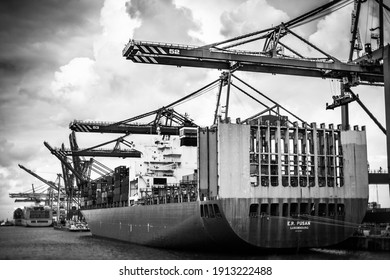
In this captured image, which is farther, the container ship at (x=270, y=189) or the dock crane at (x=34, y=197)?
the dock crane at (x=34, y=197)

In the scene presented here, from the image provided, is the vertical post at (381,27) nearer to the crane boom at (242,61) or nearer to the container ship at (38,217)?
the crane boom at (242,61)

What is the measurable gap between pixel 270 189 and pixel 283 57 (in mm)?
6498

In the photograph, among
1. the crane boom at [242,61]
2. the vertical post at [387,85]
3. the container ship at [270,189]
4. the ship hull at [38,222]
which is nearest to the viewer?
the container ship at [270,189]

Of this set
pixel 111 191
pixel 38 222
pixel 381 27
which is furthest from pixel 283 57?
pixel 38 222

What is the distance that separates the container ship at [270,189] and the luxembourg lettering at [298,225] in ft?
0.14

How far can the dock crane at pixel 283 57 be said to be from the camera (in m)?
21.4

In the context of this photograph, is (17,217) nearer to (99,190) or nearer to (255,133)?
(99,190)

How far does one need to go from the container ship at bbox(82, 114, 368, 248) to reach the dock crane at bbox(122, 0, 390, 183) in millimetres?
1951

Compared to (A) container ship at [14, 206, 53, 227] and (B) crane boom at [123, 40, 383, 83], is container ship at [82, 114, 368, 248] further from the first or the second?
(A) container ship at [14, 206, 53, 227]

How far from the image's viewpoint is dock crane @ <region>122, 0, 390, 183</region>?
2141 centimetres

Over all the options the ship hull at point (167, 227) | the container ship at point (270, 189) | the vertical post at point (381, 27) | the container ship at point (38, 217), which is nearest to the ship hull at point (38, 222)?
the container ship at point (38, 217)

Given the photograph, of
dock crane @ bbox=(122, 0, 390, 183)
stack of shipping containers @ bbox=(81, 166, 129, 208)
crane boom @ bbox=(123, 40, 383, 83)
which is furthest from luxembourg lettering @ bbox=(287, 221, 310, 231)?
stack of shipping containers @ bbox=(81, 166, 129, 208)

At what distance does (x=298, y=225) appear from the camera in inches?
816
